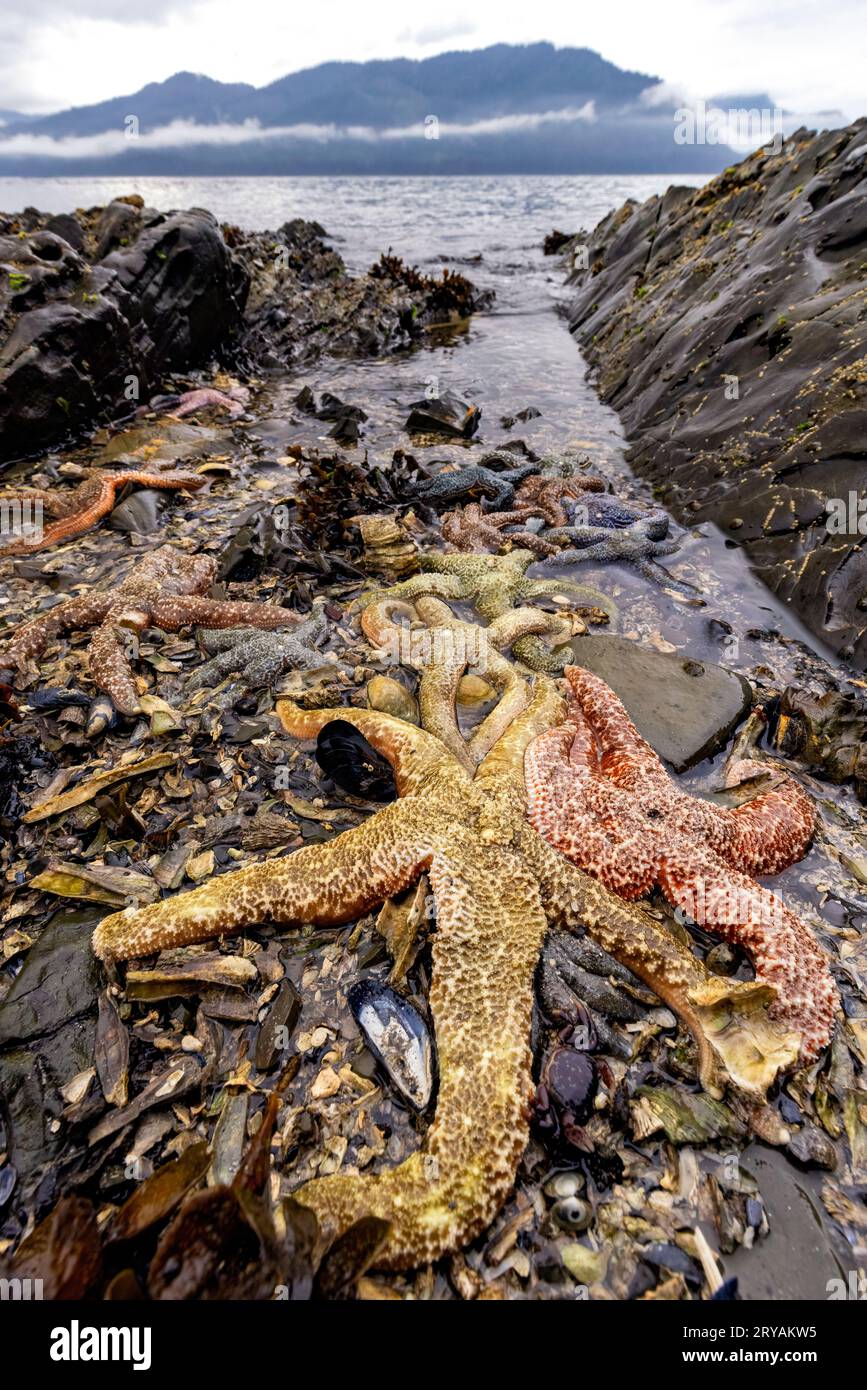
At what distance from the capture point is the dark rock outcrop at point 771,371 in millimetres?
6801

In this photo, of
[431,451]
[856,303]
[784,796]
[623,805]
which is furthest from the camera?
[431,451]

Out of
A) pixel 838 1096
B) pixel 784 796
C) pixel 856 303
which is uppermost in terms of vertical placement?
pixel 856 303

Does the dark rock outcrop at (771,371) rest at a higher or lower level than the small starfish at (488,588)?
higher

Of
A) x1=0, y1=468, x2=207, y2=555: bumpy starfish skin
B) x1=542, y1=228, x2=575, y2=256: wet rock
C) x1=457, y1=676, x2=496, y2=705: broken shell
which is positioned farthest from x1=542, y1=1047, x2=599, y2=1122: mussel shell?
x1=542, y1=228, x2=575, y2=256: wet rock

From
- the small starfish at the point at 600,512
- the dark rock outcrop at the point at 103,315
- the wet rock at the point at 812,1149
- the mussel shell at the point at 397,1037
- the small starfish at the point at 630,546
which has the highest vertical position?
the dark rock outcrop at the point at 103,315

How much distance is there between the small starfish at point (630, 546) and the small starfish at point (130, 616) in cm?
352

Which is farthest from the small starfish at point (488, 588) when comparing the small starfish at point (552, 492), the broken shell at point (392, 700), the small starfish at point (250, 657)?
the small starfish at point (552, 492)

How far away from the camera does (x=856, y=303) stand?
8227 mm

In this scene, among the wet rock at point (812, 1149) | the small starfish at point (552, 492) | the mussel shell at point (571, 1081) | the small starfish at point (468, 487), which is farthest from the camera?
the small starfish at point (468, 487)

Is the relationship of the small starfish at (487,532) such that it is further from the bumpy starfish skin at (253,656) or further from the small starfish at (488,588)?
the bumpy starfish skin at (253,656)
